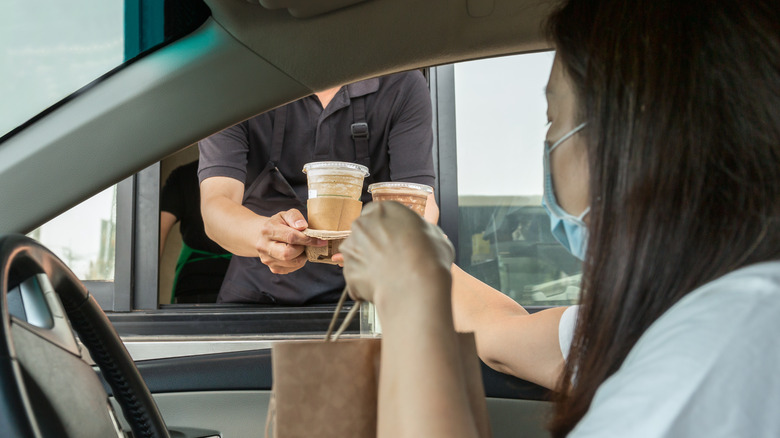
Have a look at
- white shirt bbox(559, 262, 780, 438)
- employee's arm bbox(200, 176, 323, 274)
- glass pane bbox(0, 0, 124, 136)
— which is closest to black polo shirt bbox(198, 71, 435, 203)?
employee's arm bbox(200, 176, 323, 274)

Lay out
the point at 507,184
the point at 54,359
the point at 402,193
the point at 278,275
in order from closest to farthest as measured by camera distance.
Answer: the point at 54,359
the point at 402,193
the point at 278,275
the point at 507,184

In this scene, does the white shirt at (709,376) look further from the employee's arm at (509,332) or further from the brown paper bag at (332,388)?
the employee's arm at (509,332)

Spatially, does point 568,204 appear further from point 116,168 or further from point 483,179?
point 483,179

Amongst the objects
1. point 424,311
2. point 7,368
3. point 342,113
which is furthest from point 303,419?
point 342,113

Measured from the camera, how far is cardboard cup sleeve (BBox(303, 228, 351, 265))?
47.4 inches

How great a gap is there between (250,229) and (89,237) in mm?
1393

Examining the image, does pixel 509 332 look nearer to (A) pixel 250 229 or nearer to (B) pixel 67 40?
(A) pixel 250 229

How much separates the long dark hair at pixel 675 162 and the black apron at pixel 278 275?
55.7 inches

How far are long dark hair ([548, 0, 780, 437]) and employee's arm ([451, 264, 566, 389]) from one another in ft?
1.66

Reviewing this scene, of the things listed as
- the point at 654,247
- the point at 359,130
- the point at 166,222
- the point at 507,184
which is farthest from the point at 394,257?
the point at 166,222

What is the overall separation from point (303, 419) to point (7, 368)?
272 mm

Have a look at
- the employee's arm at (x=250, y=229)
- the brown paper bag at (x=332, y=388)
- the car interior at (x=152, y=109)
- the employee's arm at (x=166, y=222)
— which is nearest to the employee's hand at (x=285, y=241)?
the employee's arm at (x=250, y=229)

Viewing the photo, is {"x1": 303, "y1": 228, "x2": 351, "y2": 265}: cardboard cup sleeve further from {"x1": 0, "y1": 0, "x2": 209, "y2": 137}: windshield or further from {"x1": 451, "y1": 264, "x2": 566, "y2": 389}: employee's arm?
{"x1": 0, "y1": 0, "x2": 209, "y2": 137}: windshield

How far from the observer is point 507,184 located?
2.63 m
